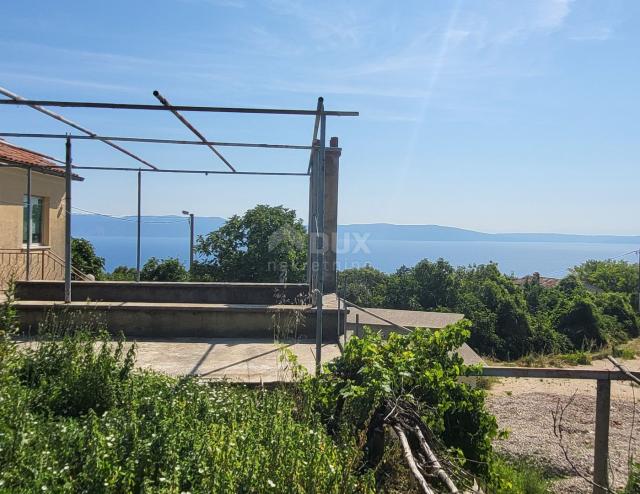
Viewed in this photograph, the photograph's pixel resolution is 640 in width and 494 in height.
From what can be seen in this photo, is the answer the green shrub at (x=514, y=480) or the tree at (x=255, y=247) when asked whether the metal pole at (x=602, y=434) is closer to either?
the green shrub at (x=514, y=480)

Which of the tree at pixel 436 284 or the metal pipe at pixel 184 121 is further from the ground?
the metal pipe at pixel 184 121

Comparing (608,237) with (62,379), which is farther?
(608,237)

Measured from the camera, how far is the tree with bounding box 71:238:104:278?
14.2m

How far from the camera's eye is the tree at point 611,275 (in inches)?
932

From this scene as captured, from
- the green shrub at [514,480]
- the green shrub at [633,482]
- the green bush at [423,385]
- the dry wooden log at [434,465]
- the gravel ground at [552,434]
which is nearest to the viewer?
the dry wooden log at [434,465]

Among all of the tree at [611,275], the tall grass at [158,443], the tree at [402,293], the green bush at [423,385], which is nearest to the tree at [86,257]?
the tree at [402,293]

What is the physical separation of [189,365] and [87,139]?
12.8ft

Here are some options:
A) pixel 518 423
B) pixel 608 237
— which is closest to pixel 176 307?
pixel 518 423

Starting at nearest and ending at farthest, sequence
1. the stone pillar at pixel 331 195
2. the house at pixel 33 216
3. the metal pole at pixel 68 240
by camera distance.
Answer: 1. the metal pole at pixel 68 240
2. the stone pillar at pixel 331 195
3. the house at pixel 33 216

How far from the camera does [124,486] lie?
248 cm

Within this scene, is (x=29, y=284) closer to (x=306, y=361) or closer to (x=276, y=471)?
(x=306, y=361)

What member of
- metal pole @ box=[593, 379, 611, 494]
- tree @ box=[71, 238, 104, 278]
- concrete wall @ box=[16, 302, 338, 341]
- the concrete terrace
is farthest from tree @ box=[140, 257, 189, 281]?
metal pole @ box=[593, 379, 611, 494]

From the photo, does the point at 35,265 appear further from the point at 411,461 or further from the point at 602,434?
the point at 602,434

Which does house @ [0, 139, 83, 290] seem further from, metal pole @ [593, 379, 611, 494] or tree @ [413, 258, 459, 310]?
Result: tree @ [413, 258, 459, 310]
